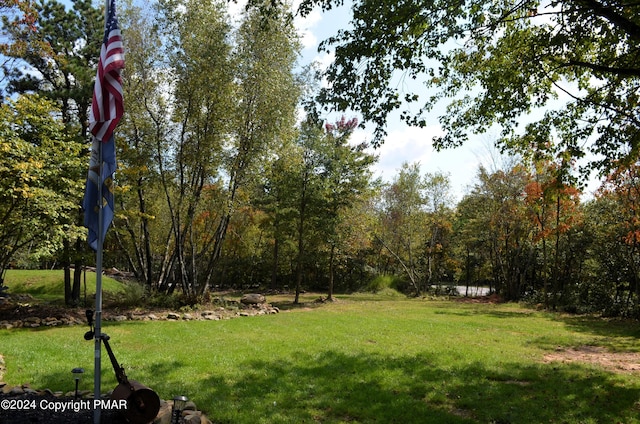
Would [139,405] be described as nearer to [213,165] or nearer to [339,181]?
[213,165]

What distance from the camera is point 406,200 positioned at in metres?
26.3

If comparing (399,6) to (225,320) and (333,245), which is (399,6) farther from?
(333,245)

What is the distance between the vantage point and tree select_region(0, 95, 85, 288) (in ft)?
31.5

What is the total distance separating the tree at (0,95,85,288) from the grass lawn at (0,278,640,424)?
102 inches

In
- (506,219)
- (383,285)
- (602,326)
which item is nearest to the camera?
(602,326)

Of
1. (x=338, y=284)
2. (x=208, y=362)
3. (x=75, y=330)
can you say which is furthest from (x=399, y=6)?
(x=338, y=284)

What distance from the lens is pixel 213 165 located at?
14.5 meters

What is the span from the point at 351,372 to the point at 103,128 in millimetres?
5284

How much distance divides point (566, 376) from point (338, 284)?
25.6 m

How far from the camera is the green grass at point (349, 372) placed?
5273 millimetres

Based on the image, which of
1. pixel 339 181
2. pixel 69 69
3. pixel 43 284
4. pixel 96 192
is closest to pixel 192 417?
pixel 96 192

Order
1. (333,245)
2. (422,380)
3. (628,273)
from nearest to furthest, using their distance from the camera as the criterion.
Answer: (422,380) → (628,273) → (333,245)

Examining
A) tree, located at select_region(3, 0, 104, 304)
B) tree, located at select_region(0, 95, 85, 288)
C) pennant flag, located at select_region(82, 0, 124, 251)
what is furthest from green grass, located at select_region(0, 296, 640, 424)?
tree, located at select_region(3, 0, 104, 304)

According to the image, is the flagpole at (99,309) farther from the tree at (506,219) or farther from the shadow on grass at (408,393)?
the tree at (506,219)
